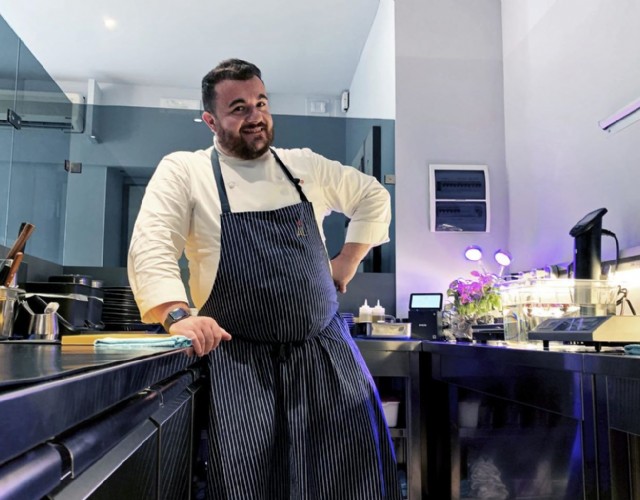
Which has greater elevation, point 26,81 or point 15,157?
point 26,81

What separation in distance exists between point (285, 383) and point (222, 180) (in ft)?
1.59

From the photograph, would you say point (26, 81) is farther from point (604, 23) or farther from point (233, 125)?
point (604, 23)

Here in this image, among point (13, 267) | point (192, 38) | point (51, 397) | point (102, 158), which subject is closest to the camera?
point (51, 397)

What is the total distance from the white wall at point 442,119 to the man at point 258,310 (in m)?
1.41

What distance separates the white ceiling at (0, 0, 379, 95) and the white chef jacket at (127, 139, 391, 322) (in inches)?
84.0

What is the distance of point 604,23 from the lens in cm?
204

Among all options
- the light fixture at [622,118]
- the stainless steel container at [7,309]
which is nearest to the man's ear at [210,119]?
the stainless steel container at [7,309]

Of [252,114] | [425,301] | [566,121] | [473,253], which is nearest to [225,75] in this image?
[252,114]

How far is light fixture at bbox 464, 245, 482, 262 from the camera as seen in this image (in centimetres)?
281

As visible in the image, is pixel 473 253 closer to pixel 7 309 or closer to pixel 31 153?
pixel 7 309

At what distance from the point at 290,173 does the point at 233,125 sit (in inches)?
7.3

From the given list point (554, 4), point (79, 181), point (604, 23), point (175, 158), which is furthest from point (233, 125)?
point (79, 181)

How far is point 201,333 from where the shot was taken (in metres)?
1.06

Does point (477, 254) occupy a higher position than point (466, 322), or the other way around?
point (477, 254)
